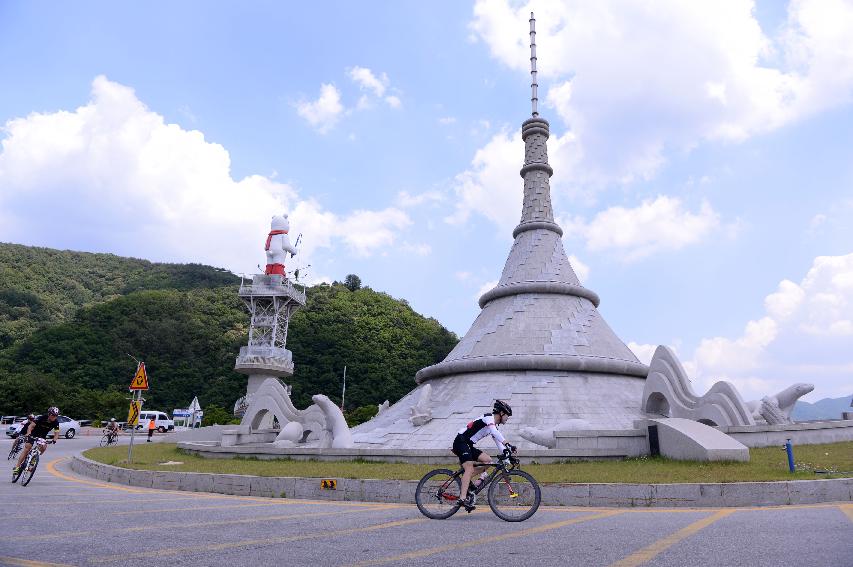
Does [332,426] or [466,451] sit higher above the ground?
[332,426]

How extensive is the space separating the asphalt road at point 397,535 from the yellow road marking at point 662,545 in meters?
0.01

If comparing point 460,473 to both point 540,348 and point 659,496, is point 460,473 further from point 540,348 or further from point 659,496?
point 540,348

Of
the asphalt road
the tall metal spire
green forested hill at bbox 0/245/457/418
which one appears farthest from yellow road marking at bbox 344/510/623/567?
green forested hill at bbox 0/245/457/418

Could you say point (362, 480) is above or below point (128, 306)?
below

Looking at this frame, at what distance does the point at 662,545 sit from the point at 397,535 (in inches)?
108

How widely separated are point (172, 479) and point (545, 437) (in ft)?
29.3

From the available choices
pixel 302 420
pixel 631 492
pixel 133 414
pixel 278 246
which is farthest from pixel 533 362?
pixel 278 246

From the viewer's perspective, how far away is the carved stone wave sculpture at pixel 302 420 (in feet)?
59.6

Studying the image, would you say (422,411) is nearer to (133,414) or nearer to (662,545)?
(133,414)

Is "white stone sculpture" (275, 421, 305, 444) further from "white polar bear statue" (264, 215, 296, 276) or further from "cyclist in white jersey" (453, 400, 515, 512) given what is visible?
"white polar bear statue" (264, 215, 296, 276)

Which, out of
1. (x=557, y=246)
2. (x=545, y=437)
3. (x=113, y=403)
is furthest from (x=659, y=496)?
(x=113, y=403)

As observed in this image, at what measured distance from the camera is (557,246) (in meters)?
28.2

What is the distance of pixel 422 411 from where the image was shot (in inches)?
809

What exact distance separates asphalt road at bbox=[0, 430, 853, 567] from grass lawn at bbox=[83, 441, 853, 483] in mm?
1634
